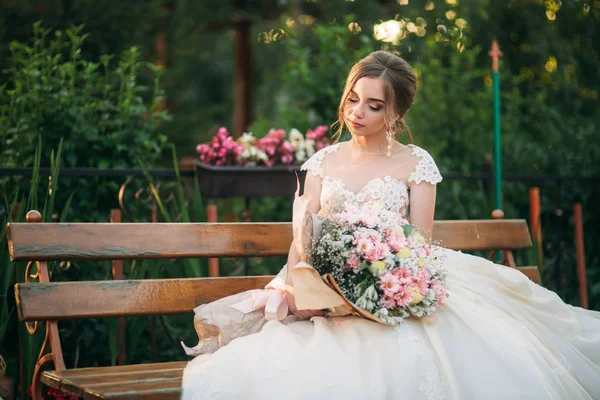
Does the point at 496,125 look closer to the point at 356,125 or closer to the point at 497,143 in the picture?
the point at 497,143

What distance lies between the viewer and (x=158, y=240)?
11.8 feet

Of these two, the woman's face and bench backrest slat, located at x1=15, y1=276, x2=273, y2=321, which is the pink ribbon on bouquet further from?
the woman's face

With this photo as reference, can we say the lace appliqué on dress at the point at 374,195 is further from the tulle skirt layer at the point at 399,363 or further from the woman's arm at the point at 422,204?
the tulle skirt layer at the point at 399,363

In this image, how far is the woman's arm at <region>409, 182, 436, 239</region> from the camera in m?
3.62

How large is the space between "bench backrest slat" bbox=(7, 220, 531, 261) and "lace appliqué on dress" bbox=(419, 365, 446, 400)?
1247mm

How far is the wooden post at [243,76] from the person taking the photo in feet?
43.7

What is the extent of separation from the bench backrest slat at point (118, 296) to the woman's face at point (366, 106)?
95 centimetres

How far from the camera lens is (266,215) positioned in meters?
6.81

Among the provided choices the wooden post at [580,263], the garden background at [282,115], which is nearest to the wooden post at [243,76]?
the garden background at [282,115]

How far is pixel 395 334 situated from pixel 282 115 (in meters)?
5.14

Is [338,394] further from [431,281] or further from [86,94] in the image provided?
[86,94]

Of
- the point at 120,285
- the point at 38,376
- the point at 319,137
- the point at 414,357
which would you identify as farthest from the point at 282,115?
the point at 414,357

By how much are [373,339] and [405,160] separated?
43.8 inches

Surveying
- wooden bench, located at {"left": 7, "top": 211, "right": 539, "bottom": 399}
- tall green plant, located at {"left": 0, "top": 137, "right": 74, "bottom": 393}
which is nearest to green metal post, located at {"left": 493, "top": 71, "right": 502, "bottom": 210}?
wooden bench, located at {"left": 7, "top": 211, "right": 539, "bottom": 399}
